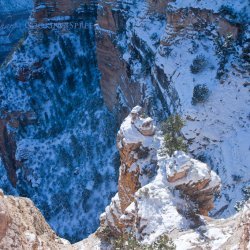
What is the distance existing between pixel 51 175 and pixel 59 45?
18.7 metres

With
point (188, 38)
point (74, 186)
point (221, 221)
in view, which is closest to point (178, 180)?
point (221, 221)

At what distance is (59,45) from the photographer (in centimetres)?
5341

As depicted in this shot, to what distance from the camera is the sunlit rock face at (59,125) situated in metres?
44.8

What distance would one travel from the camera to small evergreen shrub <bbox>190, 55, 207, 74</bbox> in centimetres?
3097

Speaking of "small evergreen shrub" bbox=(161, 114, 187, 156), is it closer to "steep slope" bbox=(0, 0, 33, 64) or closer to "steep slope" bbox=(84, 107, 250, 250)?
"steep slope" bbox=(84, 107, 250, 250)

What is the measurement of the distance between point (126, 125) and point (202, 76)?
10.5 metres

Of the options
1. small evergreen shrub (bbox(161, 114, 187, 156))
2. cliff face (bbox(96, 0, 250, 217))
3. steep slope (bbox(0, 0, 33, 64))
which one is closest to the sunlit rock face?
cliff face (bbox(96, 0, 250, 217))

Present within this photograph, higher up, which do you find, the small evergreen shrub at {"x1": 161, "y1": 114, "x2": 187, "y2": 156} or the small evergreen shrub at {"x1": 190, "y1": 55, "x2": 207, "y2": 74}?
the small evergreen shrub at {"x1": 190, "y1": 55, "x2": 207, "y2": 74}

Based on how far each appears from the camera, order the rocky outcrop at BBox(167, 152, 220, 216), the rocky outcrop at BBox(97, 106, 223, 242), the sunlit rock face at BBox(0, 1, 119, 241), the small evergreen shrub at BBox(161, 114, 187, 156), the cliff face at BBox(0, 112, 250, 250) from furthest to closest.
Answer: the sunlit rock face at BBox(0, 1, 119, 241) → the small evergreen shrub at BBox(161, 114, 187, 156) → the rocky outcrop at BBox(167, 152, 220, 216) → the rocky outcrop at BBox(97, 106, 223, 242) → the cliff face at BBox(0, 112, 250, 250)

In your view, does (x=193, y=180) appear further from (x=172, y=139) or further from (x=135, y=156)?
(x=135, y=156)

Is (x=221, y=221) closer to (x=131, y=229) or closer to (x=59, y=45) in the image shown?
(x=131, y=229)

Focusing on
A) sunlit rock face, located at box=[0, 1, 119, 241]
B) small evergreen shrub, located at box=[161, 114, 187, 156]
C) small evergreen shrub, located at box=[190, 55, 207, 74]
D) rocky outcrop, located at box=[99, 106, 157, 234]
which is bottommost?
sunlit rock face, located at box=[0, 1, 119, 241]

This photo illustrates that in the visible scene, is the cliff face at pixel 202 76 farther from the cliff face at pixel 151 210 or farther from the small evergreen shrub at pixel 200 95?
the cliff face at pixel 151 210

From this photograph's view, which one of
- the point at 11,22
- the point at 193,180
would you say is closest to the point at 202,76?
the point at 193,180
